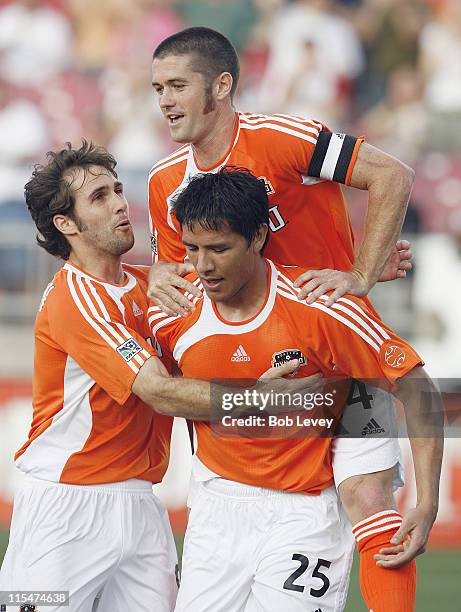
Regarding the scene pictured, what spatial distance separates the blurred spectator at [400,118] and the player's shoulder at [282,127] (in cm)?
711

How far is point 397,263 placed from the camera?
5.05 metres

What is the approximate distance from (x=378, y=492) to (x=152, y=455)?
1093 millimetres

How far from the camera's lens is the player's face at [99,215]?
4.90 metres

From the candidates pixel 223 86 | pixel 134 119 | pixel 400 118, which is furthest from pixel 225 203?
pixel 400 118

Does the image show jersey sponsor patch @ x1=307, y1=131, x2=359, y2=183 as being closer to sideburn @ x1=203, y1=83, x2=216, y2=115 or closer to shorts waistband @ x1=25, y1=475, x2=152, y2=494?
sideburn @ x1=203, y1=83, x2=216, y2=115

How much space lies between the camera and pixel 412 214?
11.4 meters

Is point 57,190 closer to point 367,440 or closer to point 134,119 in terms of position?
point 367,440

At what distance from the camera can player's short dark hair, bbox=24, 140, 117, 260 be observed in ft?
16.3

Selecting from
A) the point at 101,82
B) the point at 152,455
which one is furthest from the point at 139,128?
the point at 152,455

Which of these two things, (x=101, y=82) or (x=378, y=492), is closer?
(x=378, y=492)

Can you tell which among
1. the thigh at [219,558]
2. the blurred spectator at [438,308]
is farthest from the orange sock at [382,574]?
the blurred spectator at [438,308]

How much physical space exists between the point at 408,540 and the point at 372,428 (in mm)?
476

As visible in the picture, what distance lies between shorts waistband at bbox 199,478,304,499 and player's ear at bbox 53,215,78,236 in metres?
1.24

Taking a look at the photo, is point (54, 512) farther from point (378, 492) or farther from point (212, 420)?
point (378, 492)
